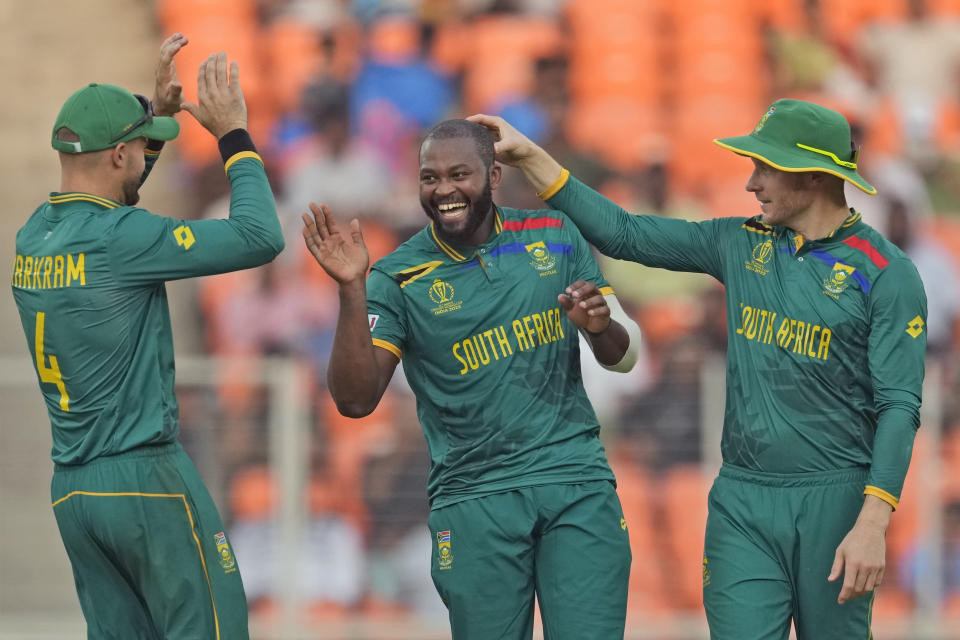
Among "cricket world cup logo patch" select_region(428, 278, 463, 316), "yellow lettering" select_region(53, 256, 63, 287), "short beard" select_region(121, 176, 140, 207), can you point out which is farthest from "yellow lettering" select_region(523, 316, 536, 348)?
"yellow lettering" select_region(53, 256, 63, 287)

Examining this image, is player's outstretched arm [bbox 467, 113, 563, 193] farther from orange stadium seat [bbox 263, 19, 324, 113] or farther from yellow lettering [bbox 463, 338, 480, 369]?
orange stadium seat [bbox 263, 19, 324, 113]

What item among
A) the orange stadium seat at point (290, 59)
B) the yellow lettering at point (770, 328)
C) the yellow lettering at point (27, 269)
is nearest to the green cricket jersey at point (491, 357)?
the yellow lettering at point (770, 328)

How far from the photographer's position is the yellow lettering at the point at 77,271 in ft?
13.8

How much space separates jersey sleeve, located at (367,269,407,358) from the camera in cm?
436

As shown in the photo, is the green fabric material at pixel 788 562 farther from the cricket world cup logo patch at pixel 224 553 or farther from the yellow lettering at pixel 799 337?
the cricket world cup logo patch at pixel 224 553

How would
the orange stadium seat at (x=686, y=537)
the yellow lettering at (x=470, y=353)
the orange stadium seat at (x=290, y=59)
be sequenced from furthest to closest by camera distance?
the orange stadium seat at (x=290, y=59) < the orange stadium seat at (x=686, y=537) < the yellow lettering at (x=470, y=353)

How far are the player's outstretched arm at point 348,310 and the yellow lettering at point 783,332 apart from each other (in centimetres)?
126

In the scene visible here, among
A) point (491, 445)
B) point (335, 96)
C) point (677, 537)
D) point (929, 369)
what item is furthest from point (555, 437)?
point (335, 96)

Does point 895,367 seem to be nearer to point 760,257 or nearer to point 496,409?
point 760,257

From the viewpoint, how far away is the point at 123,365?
4.25 metres

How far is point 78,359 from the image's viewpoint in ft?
13.9

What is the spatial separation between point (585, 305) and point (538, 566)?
2.94 feet

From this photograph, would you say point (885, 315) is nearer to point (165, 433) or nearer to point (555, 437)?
point (555, 437)

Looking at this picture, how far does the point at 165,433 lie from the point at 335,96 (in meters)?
5.51
